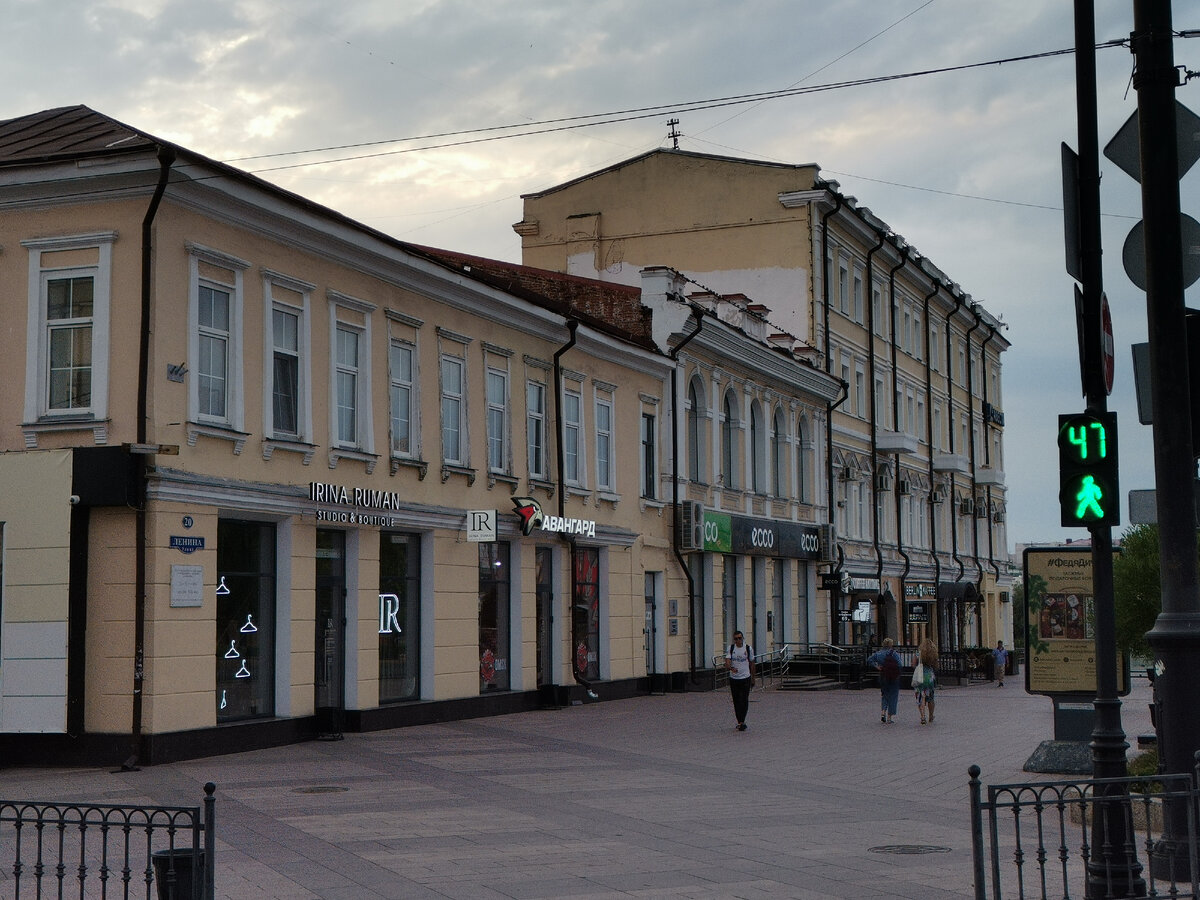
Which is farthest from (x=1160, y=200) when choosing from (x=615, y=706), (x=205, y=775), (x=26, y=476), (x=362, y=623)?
(x=615, y=706)

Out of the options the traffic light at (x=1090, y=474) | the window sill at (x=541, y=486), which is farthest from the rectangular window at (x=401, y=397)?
the traffic light at (x=1090, y=474)

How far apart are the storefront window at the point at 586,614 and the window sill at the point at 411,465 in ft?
21.1

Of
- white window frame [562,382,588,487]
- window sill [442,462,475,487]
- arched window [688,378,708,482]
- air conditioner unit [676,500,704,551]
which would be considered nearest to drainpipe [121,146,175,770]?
window sill [442,462,475,487]

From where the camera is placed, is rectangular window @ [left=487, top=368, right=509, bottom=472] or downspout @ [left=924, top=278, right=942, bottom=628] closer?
rectangular window @ [left=487, top=368, right=509, bottom=472]

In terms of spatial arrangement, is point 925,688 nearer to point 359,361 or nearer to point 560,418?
point 560,418

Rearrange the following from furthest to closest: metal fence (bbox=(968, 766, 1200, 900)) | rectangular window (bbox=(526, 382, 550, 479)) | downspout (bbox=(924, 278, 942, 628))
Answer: downspout (bbox=(924, 278, 942, 628)) → rectangular window (bbox=(526, 382, 550, 479)) → metal fence (bbox=(968, 766, 1200, 900))

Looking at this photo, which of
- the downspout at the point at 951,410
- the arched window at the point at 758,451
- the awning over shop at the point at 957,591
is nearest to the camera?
the arched window at the point at 758,451

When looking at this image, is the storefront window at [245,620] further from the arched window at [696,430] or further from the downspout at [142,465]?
the arched window at [696,430]

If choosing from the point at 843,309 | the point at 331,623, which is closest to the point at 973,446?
the point at 843,309

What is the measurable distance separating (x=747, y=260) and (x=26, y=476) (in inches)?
1155

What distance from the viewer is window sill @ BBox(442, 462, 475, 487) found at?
24.9 m

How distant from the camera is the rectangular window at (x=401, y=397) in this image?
77.8ft

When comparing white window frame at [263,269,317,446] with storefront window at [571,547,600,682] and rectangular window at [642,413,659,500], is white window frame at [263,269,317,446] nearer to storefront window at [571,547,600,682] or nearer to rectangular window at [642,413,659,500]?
storefront window at [571,547,600,682]

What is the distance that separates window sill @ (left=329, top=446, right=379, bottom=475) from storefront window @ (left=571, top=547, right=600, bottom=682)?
7885 millimetres
